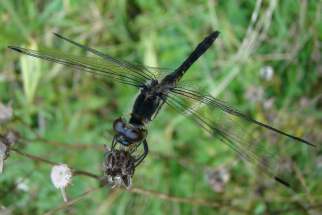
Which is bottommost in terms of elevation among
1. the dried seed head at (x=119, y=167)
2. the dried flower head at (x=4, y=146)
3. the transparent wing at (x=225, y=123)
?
the dried flower head at (x=4, y=146)

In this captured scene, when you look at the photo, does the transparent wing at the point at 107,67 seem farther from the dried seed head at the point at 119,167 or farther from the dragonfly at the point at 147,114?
the dried seed head at the point at 119,167

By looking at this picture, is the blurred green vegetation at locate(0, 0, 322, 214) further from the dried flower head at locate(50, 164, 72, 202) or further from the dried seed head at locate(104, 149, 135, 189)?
the dried seed head at locate(104, 149, 135, 189)

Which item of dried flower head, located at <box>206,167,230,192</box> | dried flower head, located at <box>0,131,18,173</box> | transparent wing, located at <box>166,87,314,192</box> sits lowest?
dried flower head, located at <box>206,167,230,192</box>

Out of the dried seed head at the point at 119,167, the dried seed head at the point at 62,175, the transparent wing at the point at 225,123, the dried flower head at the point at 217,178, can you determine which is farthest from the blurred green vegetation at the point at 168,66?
the dried seed head at the point at 119,167

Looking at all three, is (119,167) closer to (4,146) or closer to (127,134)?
(127,134)

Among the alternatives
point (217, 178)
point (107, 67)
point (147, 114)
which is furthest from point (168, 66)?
point (147, 114)

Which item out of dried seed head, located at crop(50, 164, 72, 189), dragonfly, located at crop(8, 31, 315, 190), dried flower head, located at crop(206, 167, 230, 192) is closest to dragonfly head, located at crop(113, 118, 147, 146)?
dragonfly, located at crop(8, 31, 315, 190)

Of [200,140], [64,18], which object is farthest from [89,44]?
[200,140]

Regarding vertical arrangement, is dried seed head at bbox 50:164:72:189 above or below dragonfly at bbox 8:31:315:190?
below
